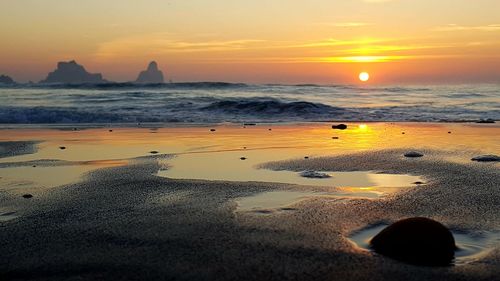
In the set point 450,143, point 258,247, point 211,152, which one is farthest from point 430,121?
point 258,247

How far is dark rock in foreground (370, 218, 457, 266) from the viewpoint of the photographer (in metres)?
3.63

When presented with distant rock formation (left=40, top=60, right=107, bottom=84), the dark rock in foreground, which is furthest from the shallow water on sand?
distant rock formation (left=40, top=60, right=107, bottom=84)

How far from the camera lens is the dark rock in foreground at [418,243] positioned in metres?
3.63

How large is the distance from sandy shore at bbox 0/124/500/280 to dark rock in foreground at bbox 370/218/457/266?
144 millimetres

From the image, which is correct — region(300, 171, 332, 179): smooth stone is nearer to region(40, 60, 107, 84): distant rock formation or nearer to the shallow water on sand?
the shallow water on sand

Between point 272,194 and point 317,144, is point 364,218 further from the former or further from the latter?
point 317,144

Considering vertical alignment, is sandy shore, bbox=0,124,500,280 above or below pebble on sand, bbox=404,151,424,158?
above

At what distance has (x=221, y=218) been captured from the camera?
4.73 metres

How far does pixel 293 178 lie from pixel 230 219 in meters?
2.20

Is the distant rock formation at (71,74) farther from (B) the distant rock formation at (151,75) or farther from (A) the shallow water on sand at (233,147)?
(A) the shallow water on sand at (233,147)

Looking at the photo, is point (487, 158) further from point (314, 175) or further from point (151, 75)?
point (151, 75)

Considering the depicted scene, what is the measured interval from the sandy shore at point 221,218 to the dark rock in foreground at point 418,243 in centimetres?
14

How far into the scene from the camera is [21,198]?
220 inches

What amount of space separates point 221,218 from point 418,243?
1753 millimetres
